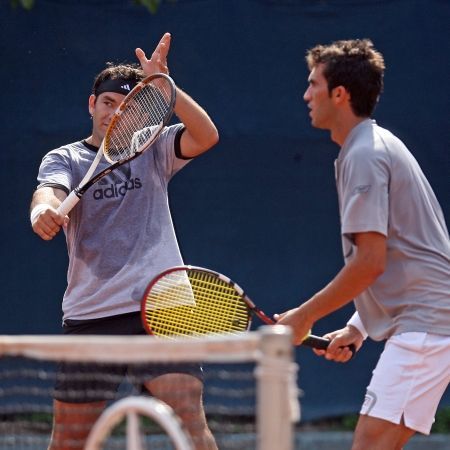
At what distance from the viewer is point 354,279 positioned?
3.88 m

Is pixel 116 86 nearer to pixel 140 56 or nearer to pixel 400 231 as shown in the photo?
pixel 140 56

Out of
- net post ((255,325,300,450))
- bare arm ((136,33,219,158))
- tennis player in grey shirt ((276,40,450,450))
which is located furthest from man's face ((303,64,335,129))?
net post ((255,325,300,450))

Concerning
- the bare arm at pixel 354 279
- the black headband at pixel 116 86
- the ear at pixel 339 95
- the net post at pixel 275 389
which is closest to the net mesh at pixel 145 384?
the net post at pixel 275 389

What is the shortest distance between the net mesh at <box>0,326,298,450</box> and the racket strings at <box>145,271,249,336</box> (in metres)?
0.13

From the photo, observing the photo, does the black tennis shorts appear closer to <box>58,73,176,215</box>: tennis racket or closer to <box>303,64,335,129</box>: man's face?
<box>58,73,176,215</box>: tennis racket

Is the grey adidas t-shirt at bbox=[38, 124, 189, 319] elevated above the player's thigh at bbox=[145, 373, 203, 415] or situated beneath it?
elevated above

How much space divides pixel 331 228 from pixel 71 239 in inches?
81.0

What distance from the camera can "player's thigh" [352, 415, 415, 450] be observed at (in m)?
3.96

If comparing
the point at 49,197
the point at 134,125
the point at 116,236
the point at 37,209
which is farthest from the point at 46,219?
the point at 134,125

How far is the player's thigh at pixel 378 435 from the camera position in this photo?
3963 millimetres

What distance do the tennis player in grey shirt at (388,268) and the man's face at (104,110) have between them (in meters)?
1.05

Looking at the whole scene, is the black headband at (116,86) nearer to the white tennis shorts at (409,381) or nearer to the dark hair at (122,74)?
the dark hair at (122,74)

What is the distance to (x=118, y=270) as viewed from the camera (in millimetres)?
4602

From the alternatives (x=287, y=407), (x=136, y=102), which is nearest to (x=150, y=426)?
(x=136, y=102)
